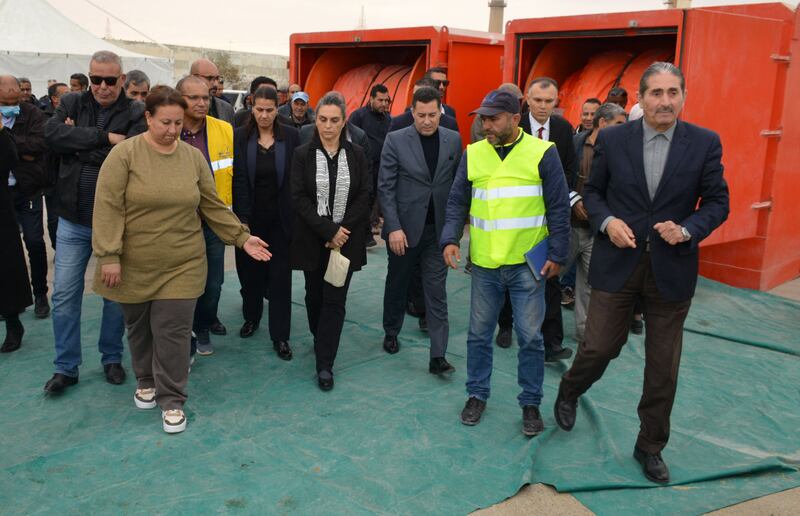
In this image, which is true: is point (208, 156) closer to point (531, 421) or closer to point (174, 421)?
point (174, 421)

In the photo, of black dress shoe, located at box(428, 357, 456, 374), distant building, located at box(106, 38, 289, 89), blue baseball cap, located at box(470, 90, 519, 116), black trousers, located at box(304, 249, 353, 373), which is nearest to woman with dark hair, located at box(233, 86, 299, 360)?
black trousers, located at box(304, 249, 353, 373)

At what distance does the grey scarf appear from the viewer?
185 inches

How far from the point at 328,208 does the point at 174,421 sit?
1.58 m

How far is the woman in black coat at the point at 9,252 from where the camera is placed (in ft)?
15.8

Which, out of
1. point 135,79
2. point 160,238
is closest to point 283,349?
point 160,238

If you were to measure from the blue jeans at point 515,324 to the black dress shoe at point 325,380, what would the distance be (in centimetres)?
91

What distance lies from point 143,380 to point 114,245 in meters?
0.92

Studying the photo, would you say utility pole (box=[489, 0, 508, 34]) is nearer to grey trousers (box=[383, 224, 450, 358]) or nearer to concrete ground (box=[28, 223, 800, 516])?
grey trousers (box=[383, 224, 450, 358])

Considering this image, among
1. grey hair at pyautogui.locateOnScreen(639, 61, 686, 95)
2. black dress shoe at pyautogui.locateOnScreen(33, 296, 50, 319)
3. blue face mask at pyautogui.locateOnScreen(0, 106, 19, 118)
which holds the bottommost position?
black dress shoe at pyautogui.locateOnScreen(33, 296, 50, 319)

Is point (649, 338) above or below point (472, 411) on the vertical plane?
above

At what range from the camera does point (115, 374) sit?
4.71 m

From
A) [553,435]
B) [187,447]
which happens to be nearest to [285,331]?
[187,447]

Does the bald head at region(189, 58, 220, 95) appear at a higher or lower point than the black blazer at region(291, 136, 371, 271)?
higher

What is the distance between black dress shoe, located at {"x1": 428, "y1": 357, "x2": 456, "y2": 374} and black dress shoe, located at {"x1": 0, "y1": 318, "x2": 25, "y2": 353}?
2901 millimetres
